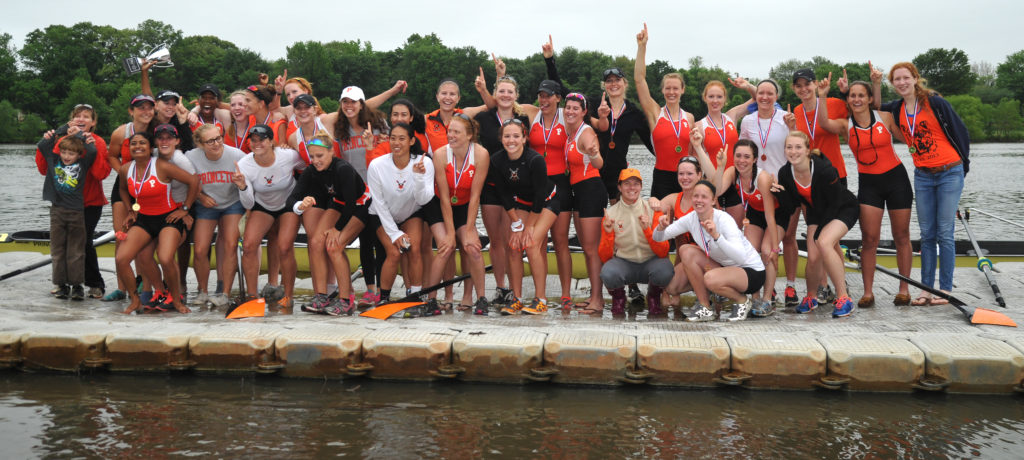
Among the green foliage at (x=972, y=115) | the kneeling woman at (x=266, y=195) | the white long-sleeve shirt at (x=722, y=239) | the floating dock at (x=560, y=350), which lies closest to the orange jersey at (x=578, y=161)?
the white long-sleeve shirt at (x=722, y=239)

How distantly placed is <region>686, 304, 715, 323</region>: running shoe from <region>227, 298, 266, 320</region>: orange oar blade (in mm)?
3700

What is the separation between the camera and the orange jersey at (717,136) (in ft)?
23.6

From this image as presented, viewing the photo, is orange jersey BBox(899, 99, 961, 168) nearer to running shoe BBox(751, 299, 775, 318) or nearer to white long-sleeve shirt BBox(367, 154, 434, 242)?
running shoe BBox(751, 299, 775, 318)

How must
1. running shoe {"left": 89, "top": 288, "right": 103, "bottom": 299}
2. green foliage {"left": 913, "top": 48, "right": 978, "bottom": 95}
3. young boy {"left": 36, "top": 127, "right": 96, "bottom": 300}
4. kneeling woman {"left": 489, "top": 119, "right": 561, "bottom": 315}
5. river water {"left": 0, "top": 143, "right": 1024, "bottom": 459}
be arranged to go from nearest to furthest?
1. river water {"left": 0, "top": 143, "right": 1024, "bottom": 459}
2. kneeling woman {"left": 489, "top": 119, "right": 561, "bottom": 315}
3. young boy {"left": 36, "top": 127, "right": 96, "bottom": 300}
4. running shoe {"left": 89, "top": 288, "right": 103, "bottom": 299}
5. green foliage {"left": 913, "top": 48, "right": 978, "bottom": 95}

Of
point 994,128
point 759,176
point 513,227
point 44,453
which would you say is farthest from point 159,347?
point 994,128

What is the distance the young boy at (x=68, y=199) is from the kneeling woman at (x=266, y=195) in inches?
65.7

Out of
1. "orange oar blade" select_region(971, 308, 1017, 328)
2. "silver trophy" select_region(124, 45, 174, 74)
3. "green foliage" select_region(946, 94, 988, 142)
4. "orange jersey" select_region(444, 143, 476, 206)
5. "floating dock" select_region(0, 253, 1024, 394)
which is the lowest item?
"floating dock" select_region(0, 253, 1024, 394)

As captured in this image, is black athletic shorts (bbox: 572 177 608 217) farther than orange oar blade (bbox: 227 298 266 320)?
Yes

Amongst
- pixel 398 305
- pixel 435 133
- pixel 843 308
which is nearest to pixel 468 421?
pixel 398 305

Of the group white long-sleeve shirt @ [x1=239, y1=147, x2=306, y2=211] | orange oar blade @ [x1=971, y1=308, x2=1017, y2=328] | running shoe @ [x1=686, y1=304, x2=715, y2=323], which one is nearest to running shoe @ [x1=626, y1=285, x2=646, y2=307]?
running shoe @ [x1=686, y1=304, x2=715, y2=323]

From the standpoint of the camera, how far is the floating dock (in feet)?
18.0

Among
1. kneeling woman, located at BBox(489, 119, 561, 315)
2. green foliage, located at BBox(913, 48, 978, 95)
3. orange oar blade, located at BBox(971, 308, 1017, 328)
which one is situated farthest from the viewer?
green foliage, located at BBox(913, 48, 978, 95)

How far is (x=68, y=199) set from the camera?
300 inches

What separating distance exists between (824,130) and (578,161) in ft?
7.41
